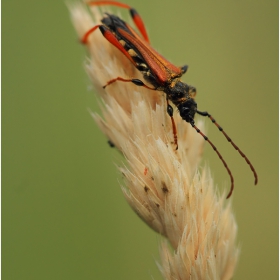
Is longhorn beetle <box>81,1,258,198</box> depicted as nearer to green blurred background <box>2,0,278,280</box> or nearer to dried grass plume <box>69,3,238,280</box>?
dried grass plume <box>69,3,238,280</box>

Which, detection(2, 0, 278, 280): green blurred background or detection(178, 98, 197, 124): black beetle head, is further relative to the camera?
detection(2, 0, 278, 280): green blurred background

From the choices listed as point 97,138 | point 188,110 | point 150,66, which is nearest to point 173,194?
point 188,110

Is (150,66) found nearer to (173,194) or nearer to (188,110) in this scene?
(188,110)

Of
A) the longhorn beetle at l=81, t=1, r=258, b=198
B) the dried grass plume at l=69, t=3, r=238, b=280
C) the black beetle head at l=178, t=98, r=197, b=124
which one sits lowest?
the dried grass plume at l=69, t=3, r=238, b=280

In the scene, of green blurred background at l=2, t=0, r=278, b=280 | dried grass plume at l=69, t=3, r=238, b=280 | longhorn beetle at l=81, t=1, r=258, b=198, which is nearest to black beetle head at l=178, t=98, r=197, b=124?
longhorn beetle at l=81, t=1, r=258, b=198

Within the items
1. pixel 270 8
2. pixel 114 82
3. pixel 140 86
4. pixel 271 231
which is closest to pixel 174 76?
pixel 140 86

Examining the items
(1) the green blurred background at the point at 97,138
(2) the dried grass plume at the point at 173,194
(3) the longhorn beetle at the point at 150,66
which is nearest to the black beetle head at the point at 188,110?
(3) the longhorn beetle at the point at 150,66

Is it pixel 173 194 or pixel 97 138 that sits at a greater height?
pixel 97 138
